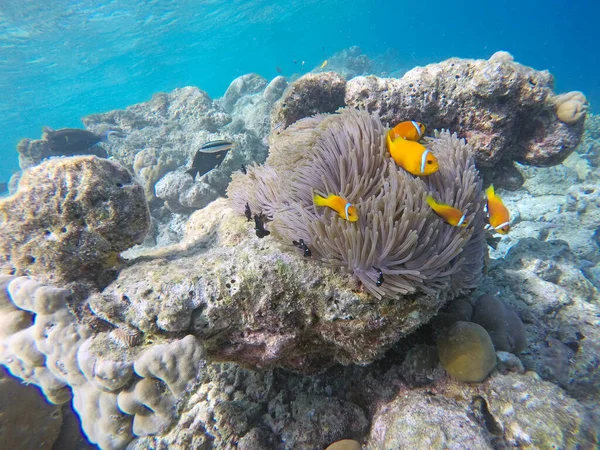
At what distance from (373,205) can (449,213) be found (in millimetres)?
549

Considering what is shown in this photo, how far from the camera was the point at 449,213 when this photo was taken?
6.59 feet

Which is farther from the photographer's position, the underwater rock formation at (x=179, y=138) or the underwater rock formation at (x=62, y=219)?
the underwater rock formation at (x=179, y=138)

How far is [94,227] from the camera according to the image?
2270 millimetres

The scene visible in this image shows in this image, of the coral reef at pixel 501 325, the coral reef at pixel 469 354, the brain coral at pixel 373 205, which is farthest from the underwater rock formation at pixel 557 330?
the brain coral at pixel 373 205

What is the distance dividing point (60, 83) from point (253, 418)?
51006 millimetres

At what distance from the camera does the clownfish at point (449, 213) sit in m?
1.98

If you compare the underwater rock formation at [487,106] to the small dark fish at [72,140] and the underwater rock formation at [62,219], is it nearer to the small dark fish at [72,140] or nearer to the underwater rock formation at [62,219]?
the underwater rock formation at [62,219]

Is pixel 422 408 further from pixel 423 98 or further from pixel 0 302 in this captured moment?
pixel 423 98

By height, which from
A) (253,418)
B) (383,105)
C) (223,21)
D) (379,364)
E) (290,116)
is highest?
(223,21)

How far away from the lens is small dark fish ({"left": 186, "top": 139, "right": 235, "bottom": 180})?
5.63 meters

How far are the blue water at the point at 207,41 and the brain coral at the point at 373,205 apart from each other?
30.2 meters

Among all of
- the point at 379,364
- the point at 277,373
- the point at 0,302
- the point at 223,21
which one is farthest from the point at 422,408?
the point at 223,21

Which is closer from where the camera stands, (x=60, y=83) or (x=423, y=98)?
(x=423, y=98)

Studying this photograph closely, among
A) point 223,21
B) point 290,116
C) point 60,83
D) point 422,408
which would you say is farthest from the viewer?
point 223,21
